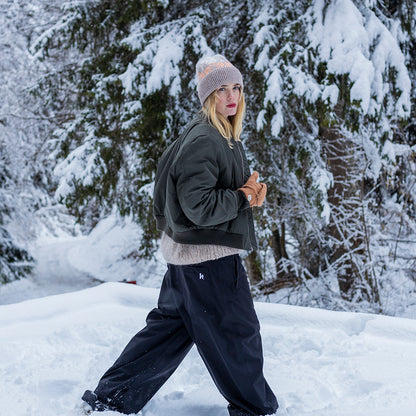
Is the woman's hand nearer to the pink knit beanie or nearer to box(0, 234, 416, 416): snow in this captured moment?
the pink knit beanie

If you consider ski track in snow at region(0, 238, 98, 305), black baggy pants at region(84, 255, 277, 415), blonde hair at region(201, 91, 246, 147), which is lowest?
ski track in snow at region(0, 238, 98, 305)

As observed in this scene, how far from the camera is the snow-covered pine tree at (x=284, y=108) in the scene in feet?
17.1

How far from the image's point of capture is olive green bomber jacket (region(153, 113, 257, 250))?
6.07 ft

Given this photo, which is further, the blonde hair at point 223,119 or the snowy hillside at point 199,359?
the snowy hillside at point 199,359

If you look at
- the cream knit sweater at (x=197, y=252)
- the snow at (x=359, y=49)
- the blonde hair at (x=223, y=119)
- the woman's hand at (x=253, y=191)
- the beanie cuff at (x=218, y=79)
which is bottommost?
the cream knit sweater at (x=197, y=252)

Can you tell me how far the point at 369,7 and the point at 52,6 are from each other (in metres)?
6.42

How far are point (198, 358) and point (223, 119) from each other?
1.52 meters

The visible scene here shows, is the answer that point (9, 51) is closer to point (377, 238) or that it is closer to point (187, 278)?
point (377, 238)

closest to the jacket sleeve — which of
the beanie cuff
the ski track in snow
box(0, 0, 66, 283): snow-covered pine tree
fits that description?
the beanie cuff

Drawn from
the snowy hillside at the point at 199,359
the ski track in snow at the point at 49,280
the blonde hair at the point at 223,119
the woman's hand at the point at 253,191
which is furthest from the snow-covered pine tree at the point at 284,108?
the ski track in snow at the point at 49,280

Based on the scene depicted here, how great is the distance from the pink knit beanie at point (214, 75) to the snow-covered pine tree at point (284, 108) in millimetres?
3288

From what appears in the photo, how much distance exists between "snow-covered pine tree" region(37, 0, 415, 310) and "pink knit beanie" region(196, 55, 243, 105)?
329cm

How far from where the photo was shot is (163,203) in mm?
2146

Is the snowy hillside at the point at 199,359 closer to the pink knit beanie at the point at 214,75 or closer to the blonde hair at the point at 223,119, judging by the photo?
the blonde hair at the point at 223,119
